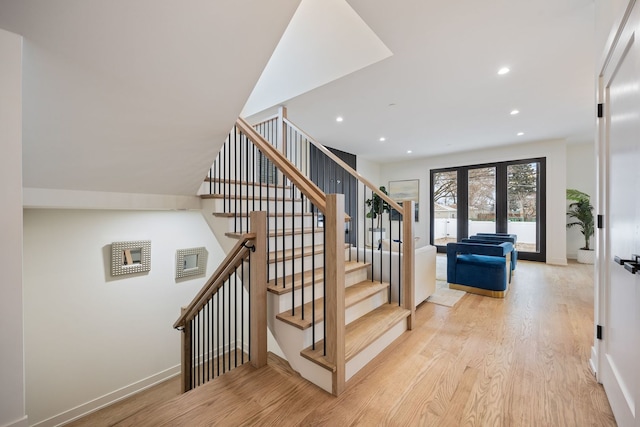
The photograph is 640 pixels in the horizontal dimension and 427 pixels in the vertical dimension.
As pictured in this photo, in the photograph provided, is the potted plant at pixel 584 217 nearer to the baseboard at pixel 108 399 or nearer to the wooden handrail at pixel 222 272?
the wooden handrail at pixel 222 272

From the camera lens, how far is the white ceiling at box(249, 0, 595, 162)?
84.0 inches

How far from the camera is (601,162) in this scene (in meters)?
1.66

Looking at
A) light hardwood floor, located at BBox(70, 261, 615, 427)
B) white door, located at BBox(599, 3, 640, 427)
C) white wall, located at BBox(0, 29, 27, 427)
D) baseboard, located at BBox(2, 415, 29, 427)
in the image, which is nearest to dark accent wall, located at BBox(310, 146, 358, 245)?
light hardwood floor, located at BBox(70, 261, 615, 427)

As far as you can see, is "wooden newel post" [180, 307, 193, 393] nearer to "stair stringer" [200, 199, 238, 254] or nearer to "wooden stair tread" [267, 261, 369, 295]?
"stair stringer" [200, 199, 238, 254]

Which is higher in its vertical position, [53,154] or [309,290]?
[53,154]

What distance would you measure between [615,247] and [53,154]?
11.1 ft

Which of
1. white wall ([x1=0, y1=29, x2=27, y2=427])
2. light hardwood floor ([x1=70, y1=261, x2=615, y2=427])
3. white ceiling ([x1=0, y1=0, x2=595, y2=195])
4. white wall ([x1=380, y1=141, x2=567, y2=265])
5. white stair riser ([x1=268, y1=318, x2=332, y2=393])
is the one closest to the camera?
white wall ([x1=0, y1=29, x2=27, y2=427])

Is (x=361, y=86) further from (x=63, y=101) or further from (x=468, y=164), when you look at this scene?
(x=468, y=164)

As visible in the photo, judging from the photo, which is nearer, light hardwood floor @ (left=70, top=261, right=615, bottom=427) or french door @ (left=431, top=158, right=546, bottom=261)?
light hardwood floor @ (left=70, top=261, right=615, bottom=427)

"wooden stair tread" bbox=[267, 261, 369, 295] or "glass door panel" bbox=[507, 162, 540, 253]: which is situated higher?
"glass door panel" bbox=[507, 162, 540, 253]

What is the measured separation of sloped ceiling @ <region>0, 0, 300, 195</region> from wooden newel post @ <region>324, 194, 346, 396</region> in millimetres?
1085

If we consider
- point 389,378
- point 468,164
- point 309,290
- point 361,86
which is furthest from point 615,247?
point 468,164

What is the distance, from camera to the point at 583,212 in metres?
5.73

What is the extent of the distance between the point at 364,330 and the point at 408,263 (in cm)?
81
